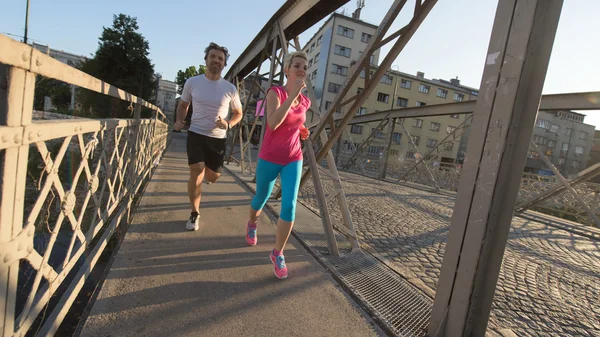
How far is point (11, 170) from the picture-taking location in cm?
103

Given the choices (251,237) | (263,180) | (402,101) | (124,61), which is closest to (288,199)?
(263,180)

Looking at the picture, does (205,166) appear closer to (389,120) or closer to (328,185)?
(328,185)

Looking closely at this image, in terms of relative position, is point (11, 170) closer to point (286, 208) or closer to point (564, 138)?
point (286, 208)

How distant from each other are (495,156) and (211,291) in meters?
2.10

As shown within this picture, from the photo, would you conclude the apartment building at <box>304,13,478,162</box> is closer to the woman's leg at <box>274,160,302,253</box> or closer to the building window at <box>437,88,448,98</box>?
the building window at <box>437,88,448,98</box>

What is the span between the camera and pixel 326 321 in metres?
2.07

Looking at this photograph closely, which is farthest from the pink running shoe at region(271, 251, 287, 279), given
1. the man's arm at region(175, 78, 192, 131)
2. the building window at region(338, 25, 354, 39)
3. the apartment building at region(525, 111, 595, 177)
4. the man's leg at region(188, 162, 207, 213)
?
the apartment building at region(525, 111, 595, 177)

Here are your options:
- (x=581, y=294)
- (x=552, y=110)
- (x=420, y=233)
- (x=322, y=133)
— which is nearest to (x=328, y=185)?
(x=420, y=233)

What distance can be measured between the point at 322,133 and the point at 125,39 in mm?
46019

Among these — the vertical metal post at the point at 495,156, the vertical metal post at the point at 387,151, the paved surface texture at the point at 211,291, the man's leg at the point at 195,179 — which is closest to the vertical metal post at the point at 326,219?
the paved surface texture at the point at 211,291

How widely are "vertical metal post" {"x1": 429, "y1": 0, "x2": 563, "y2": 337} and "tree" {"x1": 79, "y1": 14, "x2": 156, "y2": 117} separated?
1649 inches

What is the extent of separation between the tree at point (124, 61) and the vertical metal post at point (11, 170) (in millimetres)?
41544

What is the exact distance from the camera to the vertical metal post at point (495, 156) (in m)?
1.68

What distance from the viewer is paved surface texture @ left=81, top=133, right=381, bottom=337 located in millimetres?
1851
